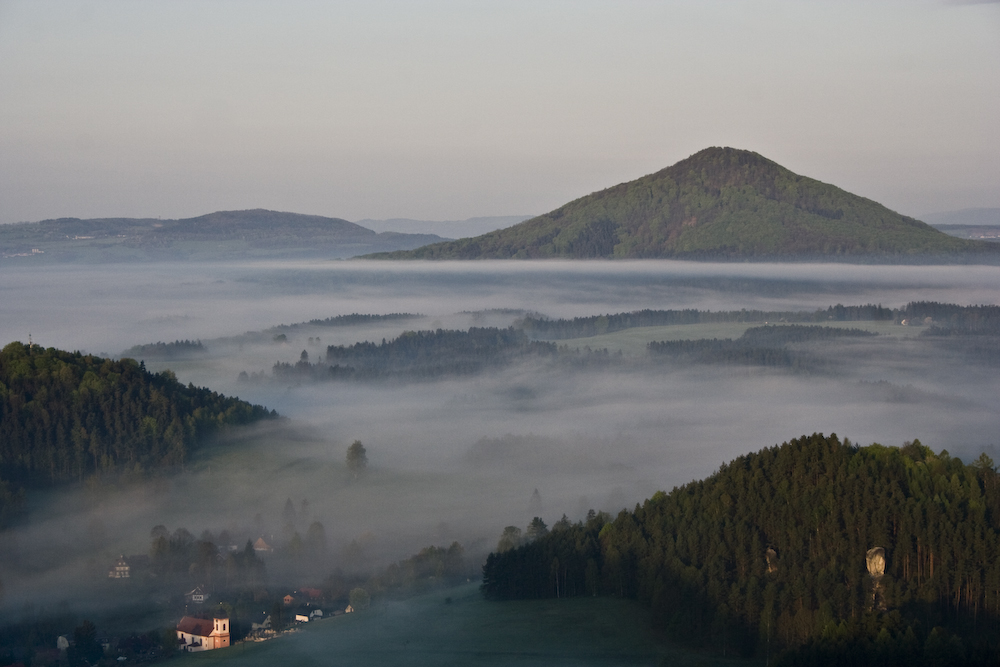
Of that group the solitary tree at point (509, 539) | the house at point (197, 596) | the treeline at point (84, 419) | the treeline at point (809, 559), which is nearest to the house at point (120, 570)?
the house at point (197, 596)

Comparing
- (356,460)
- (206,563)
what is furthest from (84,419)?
(206,563)

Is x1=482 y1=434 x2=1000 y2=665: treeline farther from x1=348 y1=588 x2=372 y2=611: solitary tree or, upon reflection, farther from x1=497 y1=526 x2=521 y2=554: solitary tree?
x1=497 y1=526 x2=521 y2=554: solitary tree

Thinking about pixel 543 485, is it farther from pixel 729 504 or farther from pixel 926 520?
pixel 926 520

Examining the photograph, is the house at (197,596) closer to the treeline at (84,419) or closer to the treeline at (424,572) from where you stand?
the treeline at (424,572)

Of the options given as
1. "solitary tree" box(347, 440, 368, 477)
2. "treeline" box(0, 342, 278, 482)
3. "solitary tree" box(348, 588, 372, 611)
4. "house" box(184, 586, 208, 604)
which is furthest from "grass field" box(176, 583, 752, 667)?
"solitary tree" box(347, 440, 368, 477)

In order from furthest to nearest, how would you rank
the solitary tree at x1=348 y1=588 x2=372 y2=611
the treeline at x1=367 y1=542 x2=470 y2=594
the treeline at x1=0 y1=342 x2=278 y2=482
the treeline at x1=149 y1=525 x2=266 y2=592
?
the treeline at x1=0 y1=342 x2=278 y2=482, the treeline at x1=149 y1=525 x2=266 y2=592, the treeline at x1=367 y1=542 x2=470 y2=594, the solitary tree at x1=348 y1=588 x2=372 y2=611

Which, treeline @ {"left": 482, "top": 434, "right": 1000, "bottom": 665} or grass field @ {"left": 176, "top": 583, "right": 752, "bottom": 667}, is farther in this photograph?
grass field @ {"left": 176, "top": 583, "right": 752, "bottom": 667}

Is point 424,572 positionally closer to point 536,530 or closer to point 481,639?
point 536,530

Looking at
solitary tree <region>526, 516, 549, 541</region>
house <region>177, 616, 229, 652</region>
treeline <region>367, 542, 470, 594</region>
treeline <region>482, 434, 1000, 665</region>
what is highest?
treeline <region>482, 434, 1000, 665</region>
